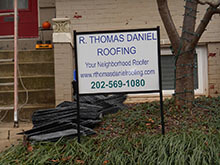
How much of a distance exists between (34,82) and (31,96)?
1.19 feet

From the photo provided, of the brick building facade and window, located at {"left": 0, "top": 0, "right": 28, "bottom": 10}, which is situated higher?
window, located at {"left": 0, "top": 0, "right": 28, "bottom": 10}

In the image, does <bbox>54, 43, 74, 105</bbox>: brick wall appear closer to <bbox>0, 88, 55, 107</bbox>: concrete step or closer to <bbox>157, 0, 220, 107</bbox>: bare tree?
<bbox>0, 88, 55, 107</bbox>: concrete step

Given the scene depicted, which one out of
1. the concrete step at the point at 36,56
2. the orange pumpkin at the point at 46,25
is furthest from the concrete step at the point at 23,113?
the orange pumpkin at the point at 46,25

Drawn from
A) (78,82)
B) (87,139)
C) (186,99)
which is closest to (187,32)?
(186,99)

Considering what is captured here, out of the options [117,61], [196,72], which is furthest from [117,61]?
[196,72]

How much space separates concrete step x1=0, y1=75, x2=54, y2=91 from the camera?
22.3 ft

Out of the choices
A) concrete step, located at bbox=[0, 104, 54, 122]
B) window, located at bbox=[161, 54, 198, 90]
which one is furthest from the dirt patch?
window, located at bbox=[161, 54, 198, 90]

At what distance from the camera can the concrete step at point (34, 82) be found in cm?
680

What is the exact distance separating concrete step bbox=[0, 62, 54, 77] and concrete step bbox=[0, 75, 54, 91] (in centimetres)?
24

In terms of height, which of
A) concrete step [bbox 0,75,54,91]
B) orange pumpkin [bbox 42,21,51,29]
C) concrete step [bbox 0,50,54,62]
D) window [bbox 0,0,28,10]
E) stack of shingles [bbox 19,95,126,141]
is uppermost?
window [bbox 0,0,28,10]

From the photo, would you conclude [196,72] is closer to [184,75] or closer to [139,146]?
[184,75]

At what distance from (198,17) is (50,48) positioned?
3.79 m

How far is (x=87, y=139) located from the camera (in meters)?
4.25

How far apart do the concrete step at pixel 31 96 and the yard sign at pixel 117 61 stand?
2588 mm
